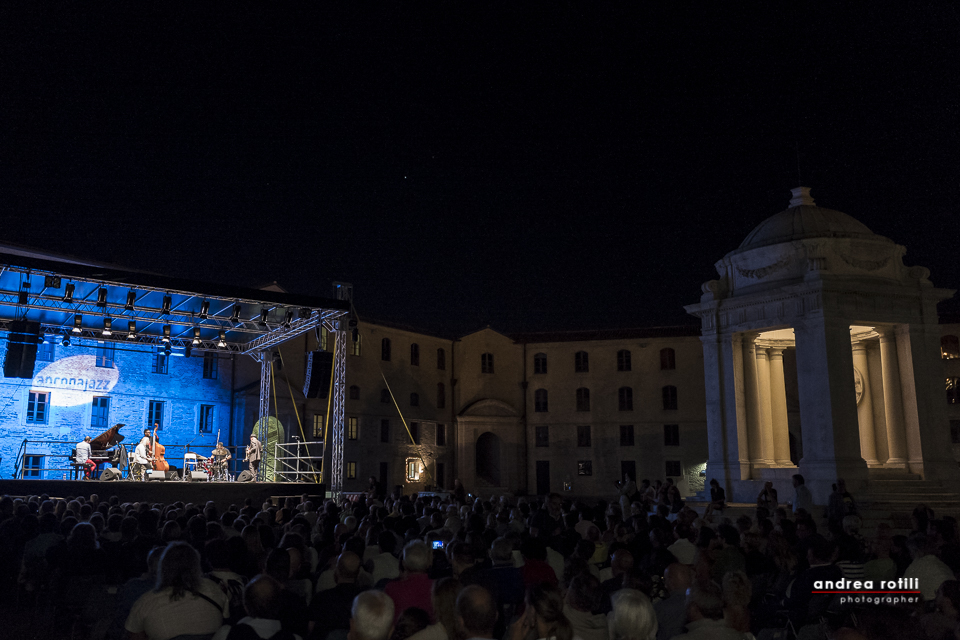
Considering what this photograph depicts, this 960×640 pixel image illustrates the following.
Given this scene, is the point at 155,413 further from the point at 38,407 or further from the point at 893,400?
the point at 893,400

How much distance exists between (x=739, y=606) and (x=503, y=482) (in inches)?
1565

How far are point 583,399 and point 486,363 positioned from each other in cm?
627

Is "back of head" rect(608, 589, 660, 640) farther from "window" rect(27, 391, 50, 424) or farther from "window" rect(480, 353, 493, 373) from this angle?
"window" rect(480, 353, 493, 373)

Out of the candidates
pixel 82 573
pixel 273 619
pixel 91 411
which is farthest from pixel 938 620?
pixel 91 411

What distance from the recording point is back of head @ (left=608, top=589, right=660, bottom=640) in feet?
13.5

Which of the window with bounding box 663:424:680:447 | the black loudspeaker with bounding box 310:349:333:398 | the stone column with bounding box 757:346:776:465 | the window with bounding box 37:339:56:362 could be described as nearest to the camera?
the black loudspeaker with bounding box 310:349:333:398

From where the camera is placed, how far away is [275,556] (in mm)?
5527

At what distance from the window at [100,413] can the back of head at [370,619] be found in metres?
27.3

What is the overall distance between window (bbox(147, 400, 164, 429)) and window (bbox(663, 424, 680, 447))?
1058 inches

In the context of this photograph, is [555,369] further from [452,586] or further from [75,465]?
[452,586]

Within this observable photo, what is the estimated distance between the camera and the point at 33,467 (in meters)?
25.8

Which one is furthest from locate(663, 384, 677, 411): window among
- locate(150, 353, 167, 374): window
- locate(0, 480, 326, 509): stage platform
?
locate(150, 353, 167, 374): window

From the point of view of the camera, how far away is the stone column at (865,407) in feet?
78.1

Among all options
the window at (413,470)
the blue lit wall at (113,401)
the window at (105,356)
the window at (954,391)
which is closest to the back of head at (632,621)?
the blue lit wall at (113,401)
